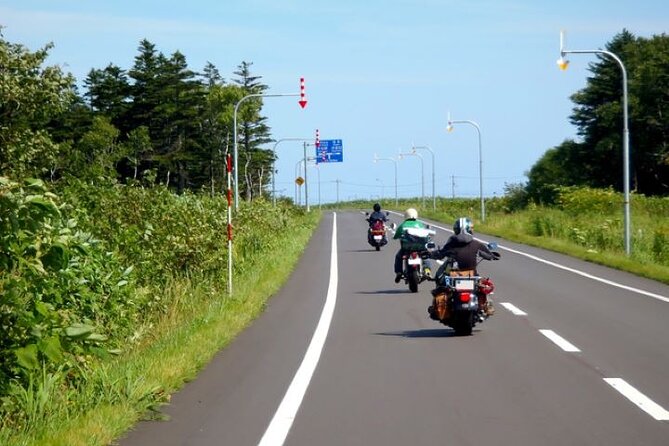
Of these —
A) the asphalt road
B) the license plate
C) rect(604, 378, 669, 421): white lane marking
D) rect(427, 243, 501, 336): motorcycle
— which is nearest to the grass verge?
the asphalt road

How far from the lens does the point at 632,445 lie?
7402 millimetres

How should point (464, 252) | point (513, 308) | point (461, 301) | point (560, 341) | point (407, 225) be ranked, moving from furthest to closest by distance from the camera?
point (407, 225), point (513, 308), point (464, 252), point (461, 301), point (560, 341)

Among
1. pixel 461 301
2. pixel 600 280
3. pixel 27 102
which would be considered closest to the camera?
pixel 461 301

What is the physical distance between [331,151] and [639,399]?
93350mm

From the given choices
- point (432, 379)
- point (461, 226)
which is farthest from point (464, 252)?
point (432, 379)

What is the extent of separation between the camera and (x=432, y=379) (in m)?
10.5

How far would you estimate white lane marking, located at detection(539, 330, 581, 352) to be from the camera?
1260 cm

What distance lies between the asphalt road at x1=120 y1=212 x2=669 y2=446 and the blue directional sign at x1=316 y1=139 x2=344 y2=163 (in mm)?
81797

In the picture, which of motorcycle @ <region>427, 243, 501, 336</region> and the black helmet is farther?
the black helmet

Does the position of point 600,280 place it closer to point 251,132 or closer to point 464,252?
point 464,252

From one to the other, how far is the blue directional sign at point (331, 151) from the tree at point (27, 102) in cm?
5852

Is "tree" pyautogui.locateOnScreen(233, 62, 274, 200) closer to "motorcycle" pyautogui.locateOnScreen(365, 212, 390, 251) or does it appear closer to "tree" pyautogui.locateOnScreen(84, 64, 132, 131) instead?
"tree" pyautogui.locateOnScreen(84, 64, 132, 131)

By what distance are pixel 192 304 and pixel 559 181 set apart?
291 ft

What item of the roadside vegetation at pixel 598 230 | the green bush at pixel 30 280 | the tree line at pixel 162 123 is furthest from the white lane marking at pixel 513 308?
the tree line at pixel 162 123
